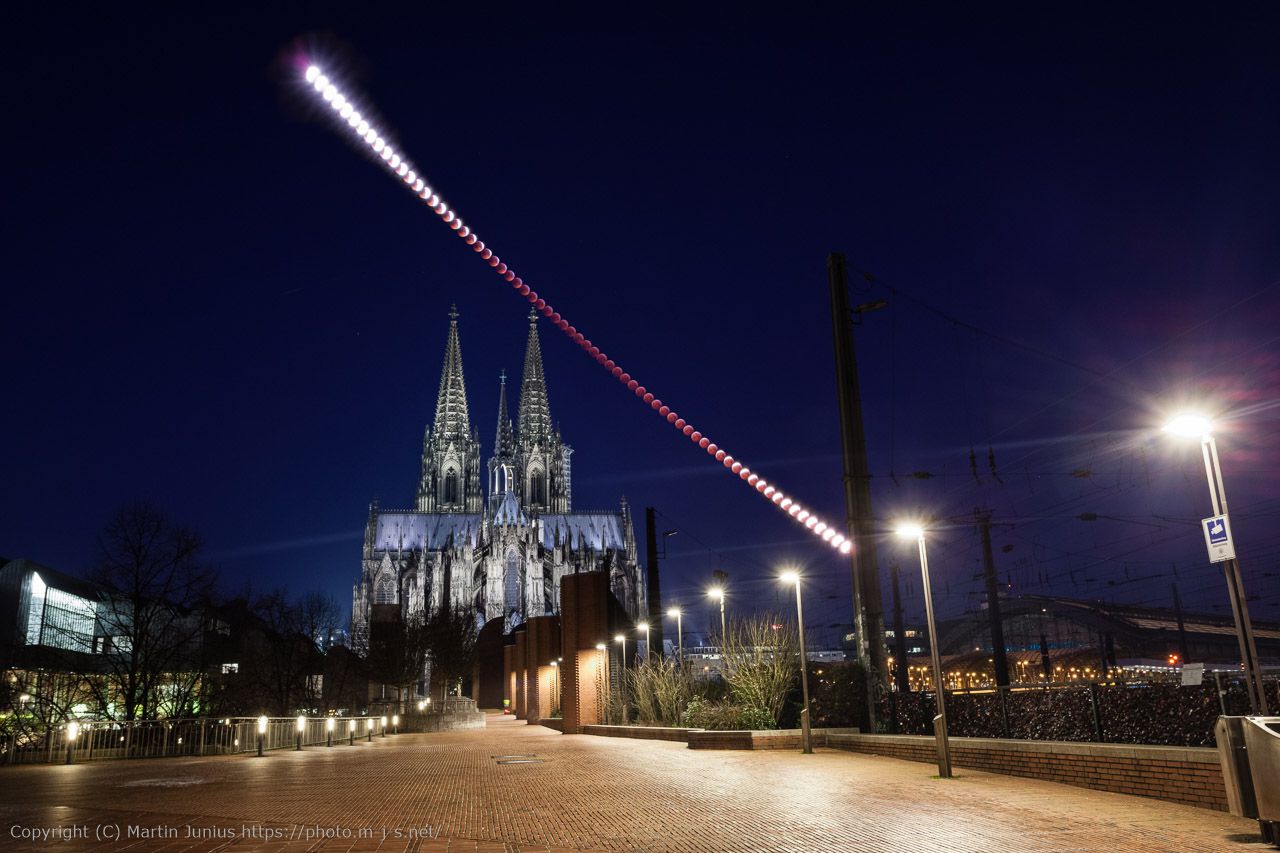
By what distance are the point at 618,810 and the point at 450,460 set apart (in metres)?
129

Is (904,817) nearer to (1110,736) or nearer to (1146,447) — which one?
(1110,736)

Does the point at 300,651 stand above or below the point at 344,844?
above

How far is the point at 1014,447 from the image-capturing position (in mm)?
31656

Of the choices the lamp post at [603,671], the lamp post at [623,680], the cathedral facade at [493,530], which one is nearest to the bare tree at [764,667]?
the lamp post at [623,680]

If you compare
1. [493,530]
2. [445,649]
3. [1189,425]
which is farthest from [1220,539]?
[493,530]

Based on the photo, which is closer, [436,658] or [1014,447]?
[1014,447]

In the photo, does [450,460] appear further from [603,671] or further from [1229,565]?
[1229,565]

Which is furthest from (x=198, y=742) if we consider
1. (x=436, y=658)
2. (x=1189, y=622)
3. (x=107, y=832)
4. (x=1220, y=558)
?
(x=1189, y=622)

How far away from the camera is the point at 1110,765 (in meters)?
11.1

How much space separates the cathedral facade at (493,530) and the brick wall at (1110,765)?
9693 cm

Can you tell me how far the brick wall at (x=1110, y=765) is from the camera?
9664mm

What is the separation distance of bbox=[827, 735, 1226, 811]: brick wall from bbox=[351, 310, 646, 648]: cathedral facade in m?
96.9

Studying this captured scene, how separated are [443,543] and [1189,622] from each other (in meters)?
88.7

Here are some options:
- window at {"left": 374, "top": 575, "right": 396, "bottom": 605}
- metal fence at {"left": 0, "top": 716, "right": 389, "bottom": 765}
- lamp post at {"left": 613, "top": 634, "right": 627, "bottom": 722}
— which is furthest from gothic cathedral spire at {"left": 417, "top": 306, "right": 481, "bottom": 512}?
metal fence at {"left": 0, "top": 716, "right": 389, "bottom": 765}
